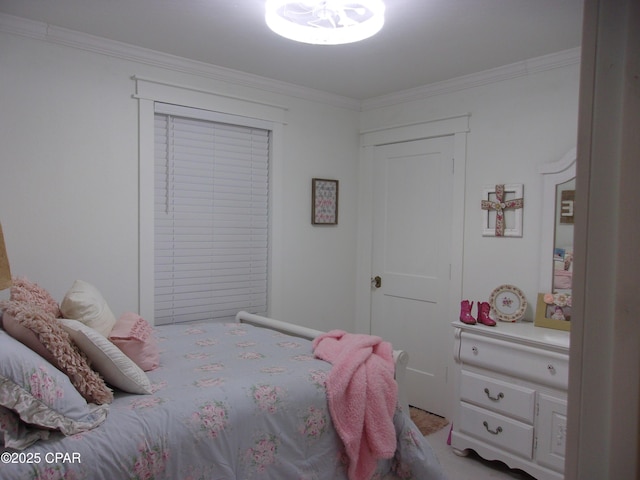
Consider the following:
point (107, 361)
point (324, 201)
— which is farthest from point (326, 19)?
point (324, 201)

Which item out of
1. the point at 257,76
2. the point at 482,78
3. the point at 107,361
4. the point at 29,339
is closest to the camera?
the point at 29,339

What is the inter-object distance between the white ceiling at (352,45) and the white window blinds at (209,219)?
0.53 meters

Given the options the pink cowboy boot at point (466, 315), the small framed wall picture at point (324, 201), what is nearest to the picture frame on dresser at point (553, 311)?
the pink cowboy boot at point (466, 315)

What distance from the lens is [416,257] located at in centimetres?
387

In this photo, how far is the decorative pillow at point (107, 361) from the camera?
1741 mm

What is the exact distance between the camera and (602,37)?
38 cm

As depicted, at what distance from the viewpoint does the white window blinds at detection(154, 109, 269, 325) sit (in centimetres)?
320

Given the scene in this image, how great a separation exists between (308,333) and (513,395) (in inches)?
49.1

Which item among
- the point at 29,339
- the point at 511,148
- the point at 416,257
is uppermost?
the point at 511,148

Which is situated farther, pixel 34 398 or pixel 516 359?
pixel 516 359

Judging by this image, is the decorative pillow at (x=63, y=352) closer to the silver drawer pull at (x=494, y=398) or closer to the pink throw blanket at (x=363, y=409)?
the pink throw blanket at (x=363, y=409)

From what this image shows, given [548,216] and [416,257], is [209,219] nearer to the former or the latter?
[416,257]

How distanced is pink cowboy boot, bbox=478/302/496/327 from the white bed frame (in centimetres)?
85

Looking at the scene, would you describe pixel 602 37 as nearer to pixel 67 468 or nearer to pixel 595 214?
pixel 595 214
